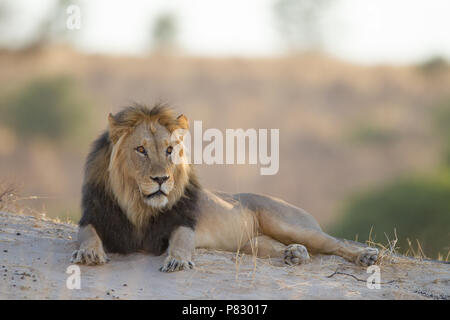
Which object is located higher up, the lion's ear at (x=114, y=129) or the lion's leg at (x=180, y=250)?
the lion's ear at (x=114, y=129)

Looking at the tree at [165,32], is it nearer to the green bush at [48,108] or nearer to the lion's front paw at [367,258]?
the green bush at [48,108]

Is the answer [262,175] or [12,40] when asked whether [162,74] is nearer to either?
[12,40]

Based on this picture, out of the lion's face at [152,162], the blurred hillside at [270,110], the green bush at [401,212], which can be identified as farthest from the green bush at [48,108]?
the lion's face at [152,162]

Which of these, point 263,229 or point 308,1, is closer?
point 263,229

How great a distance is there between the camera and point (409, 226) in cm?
1792

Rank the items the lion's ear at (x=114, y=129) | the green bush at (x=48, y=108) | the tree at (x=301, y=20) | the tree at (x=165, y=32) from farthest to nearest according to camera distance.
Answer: the tree at (x=301, y=20) → the tree at (x=165, y=32) → the green bush at (x=48, y=108) → the lion's ear at (x=114, y=129)

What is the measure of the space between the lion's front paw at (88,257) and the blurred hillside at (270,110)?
49.2ft

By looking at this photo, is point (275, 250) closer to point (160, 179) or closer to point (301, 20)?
point (160, 179)

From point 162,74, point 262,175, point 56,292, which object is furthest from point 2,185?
point 162,74

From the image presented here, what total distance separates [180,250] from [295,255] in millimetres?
1071

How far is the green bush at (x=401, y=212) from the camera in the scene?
17.4 meters

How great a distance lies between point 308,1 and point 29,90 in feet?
67.5

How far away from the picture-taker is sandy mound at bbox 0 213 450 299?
4.52 m

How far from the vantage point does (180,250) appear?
5246mm
